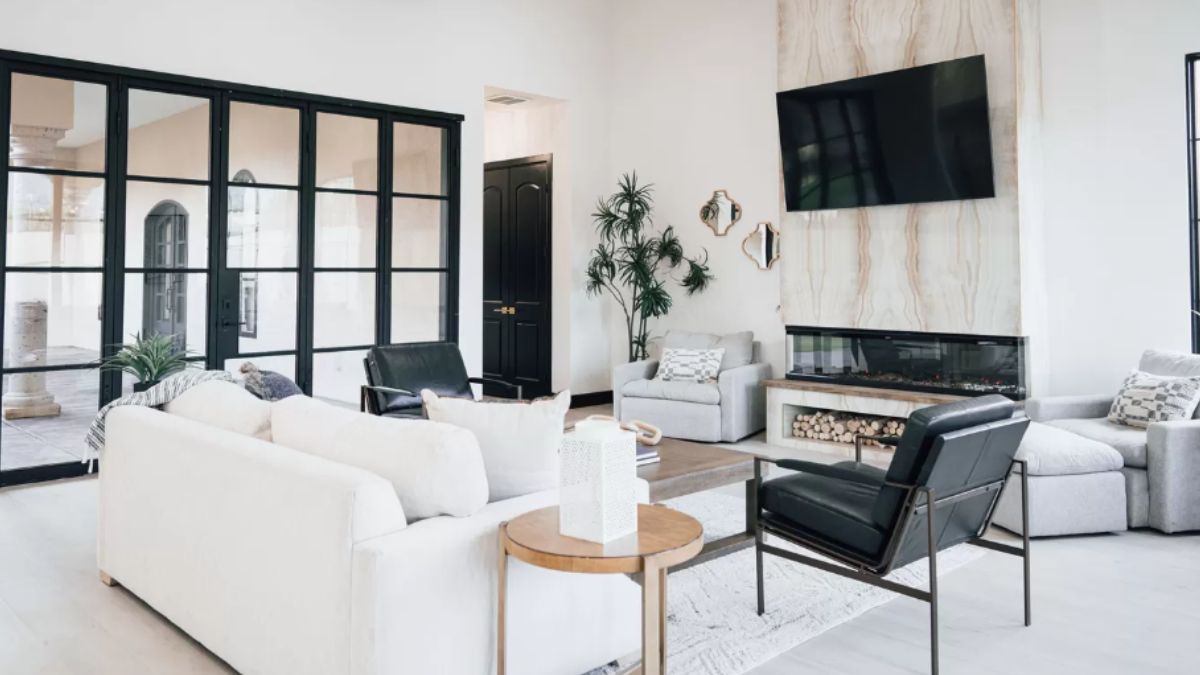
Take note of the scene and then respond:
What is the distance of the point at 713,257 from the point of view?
7680 mm

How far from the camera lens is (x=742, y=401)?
6.63m

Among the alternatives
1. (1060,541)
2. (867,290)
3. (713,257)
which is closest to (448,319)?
(713,257)

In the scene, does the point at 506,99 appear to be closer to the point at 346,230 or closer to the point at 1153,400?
the point at 346,230

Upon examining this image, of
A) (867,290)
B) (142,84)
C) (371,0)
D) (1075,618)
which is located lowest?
(1075,618)

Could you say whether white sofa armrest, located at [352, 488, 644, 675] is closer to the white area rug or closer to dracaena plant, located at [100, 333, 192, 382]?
the white area rug

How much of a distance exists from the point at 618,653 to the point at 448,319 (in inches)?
194

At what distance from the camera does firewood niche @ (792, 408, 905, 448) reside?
611 centimetres

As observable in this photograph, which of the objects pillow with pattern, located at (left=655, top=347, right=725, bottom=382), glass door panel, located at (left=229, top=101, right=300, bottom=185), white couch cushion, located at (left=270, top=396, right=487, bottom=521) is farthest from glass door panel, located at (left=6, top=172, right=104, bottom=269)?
pillow with pattern, located at (left=655, top=347, right=725, bottom=382)

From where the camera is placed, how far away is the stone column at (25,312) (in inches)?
199

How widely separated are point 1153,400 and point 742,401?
280 centimetres

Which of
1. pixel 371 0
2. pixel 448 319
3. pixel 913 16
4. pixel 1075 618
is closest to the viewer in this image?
pixel 1075 618

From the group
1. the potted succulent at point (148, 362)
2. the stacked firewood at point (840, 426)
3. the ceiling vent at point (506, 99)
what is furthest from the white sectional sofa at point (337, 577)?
the ceiling vent at point (506, 99)

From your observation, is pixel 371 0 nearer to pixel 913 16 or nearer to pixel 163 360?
pixel 163 360

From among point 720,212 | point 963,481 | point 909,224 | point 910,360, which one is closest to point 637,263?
point 720,212
